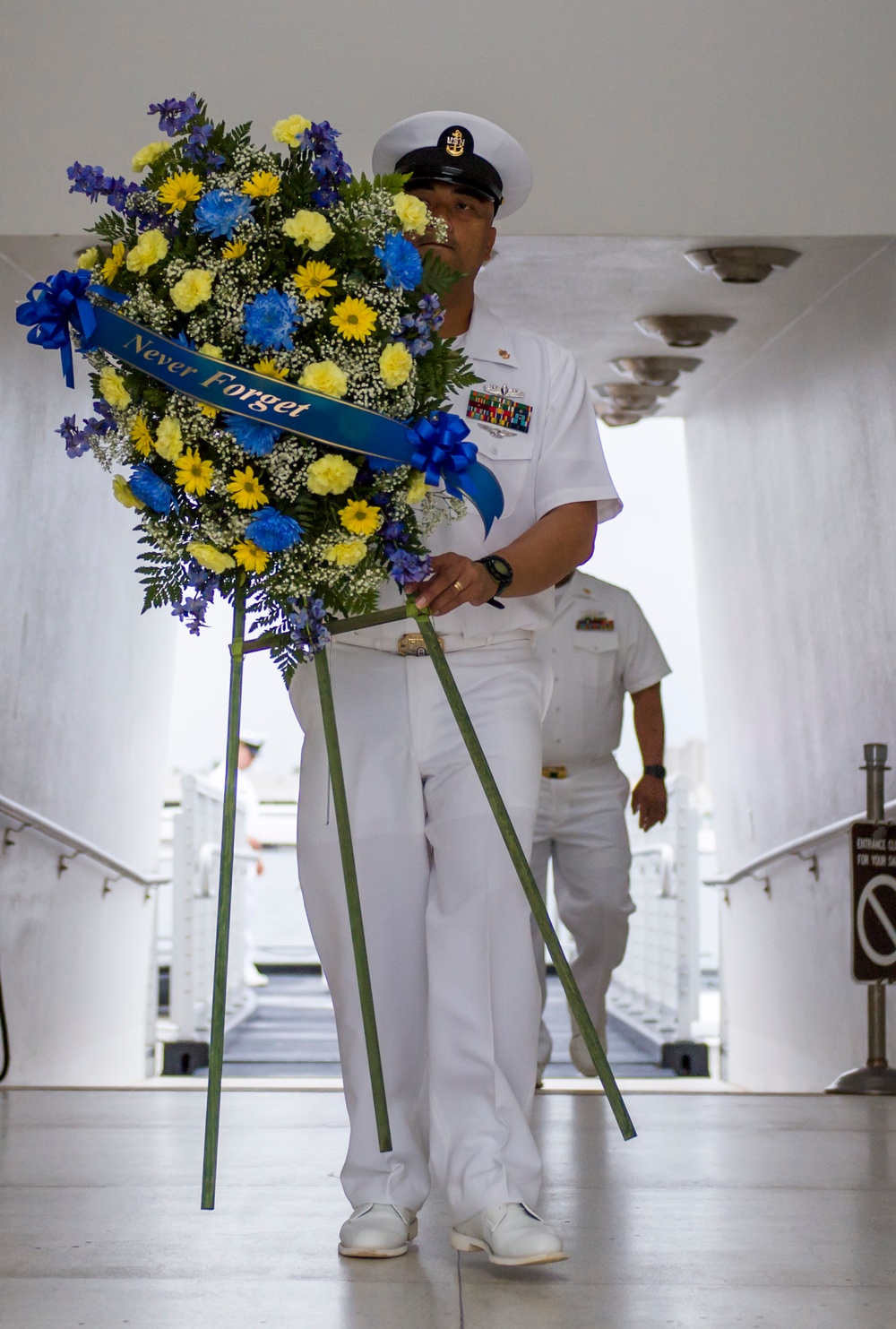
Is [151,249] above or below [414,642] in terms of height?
above

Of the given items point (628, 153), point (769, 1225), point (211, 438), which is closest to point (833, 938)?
point (628, 153)

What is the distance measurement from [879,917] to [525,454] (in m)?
2.40

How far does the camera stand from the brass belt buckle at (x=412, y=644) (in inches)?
83.4

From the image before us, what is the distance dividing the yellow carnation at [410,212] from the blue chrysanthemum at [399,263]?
24mm

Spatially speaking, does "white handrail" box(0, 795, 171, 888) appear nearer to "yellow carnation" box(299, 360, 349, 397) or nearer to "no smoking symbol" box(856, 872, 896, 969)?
"no smoking symbol" box(856, 872, 896, 969)

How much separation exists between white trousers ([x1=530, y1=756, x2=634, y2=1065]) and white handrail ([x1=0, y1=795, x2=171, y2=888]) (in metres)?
1.59

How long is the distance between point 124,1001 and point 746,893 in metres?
2.94

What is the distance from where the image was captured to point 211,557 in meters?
1.91

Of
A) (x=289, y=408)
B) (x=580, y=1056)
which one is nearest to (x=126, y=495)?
(x=289, y=408)

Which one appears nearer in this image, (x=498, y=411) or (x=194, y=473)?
(x=194, y=473)

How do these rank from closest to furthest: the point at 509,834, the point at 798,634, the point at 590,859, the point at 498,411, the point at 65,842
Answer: the point at 509,834 → the point at 498,411 → the point at 590,859 → the point at 65,842 → the point at 798,634

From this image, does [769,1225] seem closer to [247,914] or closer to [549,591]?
[549,591]

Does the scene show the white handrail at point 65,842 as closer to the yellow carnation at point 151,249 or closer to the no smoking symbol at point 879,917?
the no smoking symbol at point 879,917

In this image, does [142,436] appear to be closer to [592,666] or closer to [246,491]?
[246,491]
